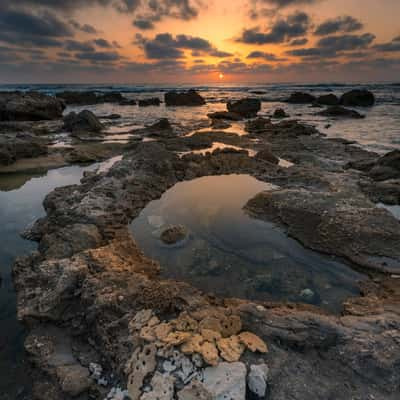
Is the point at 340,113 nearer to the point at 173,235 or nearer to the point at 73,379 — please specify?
the point at 173,235

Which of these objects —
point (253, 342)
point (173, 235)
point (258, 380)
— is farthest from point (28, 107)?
point (258, 380)

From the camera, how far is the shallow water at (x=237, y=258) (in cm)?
496

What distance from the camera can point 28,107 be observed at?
29.5 m

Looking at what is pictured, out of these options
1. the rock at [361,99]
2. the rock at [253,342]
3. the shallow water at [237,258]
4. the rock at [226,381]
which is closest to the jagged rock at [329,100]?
the rock at [361,99]

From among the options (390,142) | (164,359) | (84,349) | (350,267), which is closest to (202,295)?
(164,359)

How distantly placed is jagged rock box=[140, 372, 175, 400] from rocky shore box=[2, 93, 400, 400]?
1cm

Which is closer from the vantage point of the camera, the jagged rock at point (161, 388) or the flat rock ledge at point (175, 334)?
the jagged rock at point (161, 388)

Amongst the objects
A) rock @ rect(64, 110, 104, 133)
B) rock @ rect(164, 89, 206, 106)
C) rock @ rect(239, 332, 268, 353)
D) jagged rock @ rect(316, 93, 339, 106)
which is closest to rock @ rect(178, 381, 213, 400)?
rock @ rect(239, 332, 268, 353)

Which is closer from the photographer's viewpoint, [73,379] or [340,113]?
[73,379]

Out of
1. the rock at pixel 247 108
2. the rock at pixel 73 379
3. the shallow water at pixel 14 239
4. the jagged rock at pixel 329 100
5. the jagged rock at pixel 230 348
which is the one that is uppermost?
the jagged rock at pixel 230 348

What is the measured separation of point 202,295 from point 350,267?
326cm

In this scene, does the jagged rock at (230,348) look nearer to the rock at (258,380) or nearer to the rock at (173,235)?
the rock at (258,380)

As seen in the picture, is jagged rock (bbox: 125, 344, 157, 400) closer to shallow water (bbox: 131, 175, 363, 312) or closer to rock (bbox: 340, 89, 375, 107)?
shallow water (bbox: 131, 175, 363, 312)

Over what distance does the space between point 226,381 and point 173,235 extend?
12.7ft
